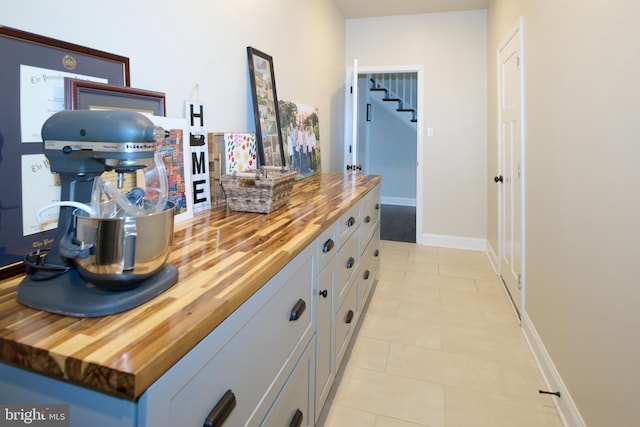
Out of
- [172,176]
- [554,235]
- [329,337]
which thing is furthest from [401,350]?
[172,176]

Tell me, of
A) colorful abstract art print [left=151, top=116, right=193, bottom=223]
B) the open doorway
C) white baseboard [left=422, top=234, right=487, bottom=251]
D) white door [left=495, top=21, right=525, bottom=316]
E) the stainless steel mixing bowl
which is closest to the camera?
the stainless steel mixing bowl

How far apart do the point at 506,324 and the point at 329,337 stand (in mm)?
1550

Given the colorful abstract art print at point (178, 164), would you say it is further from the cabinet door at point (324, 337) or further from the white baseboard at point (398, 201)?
the white baseboard at point (398, 201)

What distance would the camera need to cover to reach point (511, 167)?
2959 millimetres

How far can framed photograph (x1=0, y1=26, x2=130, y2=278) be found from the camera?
892mm

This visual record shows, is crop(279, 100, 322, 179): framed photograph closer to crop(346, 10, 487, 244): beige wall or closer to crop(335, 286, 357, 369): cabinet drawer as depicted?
crop(335, 286, 357, 369): cabinet drawer

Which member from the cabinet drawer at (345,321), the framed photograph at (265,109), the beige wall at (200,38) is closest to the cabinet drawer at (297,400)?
the cabinet drawer at (345,321)

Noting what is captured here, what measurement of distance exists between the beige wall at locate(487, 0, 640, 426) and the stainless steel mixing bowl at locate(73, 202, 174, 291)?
1.32 m

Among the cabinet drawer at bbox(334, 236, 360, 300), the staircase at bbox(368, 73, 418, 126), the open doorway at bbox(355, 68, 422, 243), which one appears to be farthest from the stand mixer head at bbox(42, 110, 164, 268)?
the staircase at bbox(368, 73, 418, 126)

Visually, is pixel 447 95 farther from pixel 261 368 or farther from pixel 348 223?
pixel 261 368

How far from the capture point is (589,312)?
1494 millimetres

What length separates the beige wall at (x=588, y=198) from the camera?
47.0 inches

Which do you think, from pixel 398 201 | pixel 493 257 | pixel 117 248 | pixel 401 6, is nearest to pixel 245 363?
pixel 117 248

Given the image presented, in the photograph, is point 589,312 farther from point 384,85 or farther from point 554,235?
point 384,85
